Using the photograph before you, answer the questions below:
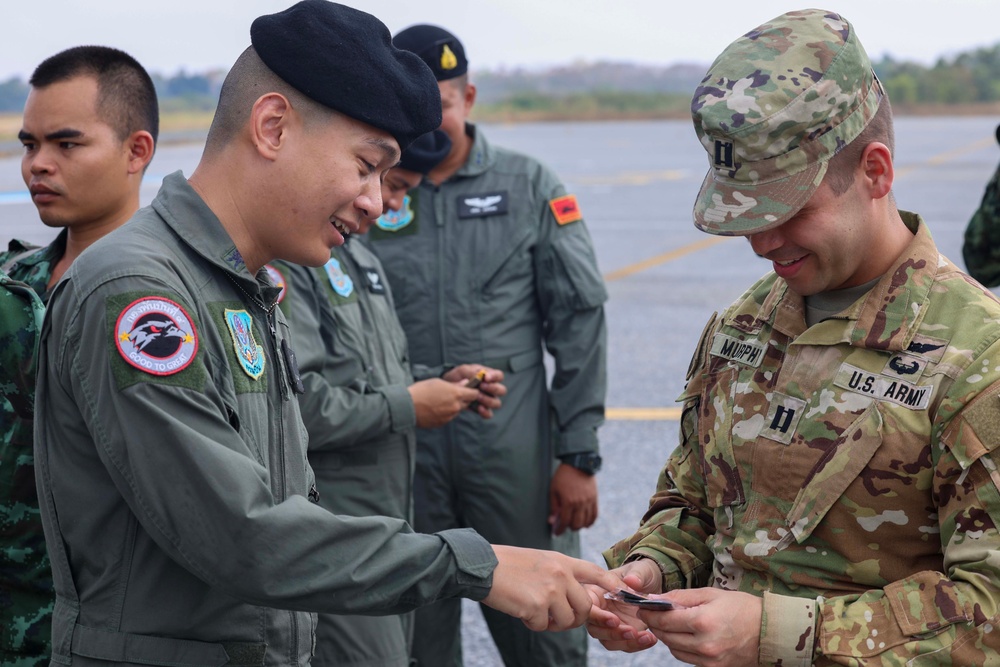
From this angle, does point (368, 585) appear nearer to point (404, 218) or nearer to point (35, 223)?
point (404, 218)

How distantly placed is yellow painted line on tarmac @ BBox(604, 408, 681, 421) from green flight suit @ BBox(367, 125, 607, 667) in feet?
10.4

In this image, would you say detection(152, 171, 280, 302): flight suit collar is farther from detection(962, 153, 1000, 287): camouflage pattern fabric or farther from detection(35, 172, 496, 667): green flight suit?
detection(962, 153, 1000, 287): camouflage pattern fabric

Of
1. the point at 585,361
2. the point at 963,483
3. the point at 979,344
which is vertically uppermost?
the point at 979,344

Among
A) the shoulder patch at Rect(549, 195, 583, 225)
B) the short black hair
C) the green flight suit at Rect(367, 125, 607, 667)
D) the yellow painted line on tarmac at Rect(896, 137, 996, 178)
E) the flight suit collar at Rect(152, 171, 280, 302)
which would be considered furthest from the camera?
the yellow painted line on tarmac at Rect(896, 137, 996, 178)

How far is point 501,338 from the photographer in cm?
408

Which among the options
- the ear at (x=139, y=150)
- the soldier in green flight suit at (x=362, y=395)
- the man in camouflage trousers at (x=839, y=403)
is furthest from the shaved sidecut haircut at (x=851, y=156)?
the ear at (x=139, y=150)

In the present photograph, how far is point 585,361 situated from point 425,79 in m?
2.04

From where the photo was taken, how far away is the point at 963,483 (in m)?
1.89

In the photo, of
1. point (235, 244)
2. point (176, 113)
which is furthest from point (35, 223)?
point (176, 113)

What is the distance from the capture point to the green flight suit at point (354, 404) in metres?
3.37

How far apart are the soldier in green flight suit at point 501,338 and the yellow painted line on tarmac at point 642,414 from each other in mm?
3182

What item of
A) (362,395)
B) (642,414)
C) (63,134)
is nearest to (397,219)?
(362,395)

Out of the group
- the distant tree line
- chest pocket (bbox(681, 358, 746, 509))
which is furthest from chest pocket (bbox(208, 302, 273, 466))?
the distant tree line

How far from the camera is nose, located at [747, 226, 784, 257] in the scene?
2090mm
